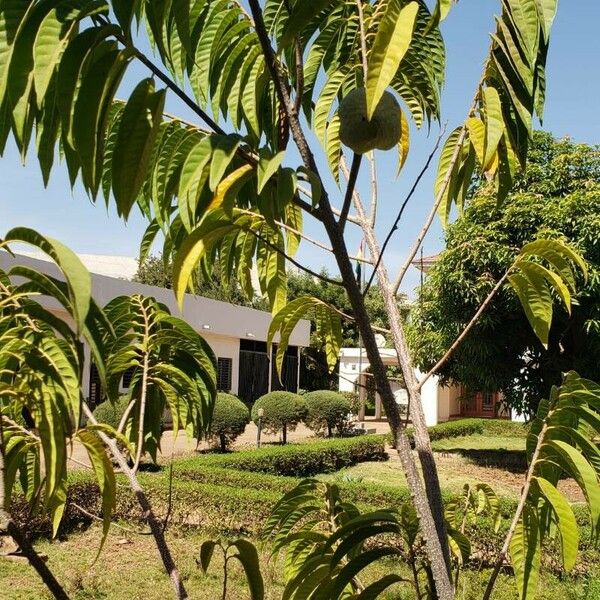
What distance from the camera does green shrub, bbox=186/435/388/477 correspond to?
1055 centimetres

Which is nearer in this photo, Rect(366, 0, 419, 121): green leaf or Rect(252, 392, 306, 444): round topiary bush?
Rect(366, 0, 419, 121): green leaf

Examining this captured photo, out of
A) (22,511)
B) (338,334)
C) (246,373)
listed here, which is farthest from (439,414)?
(338,334)

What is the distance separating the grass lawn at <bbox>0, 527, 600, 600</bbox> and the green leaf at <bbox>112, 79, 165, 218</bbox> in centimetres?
475

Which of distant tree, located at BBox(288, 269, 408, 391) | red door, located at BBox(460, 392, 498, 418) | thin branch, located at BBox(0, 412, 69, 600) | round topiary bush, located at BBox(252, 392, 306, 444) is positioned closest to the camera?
thin branch, located at BBox(0, 412, 69, 600)

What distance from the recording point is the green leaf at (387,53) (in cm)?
83

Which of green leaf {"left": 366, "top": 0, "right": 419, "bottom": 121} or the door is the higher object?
green leaf {"left": 366, "top": 0, "right": 419, "bottom": 121}

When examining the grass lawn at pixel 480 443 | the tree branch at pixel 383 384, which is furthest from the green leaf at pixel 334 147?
the grass lawn at pixel 480 443

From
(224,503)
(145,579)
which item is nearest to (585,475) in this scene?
(145,579)

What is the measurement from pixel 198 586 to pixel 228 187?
5686 millimetres

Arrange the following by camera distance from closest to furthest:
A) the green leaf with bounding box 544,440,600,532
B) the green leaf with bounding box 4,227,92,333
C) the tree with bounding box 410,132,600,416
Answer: the green leaf with bounding box 4,227,92,333, the green leaf with bounding box 544,440,600,532, the tree with bounding box 410,132,600,416

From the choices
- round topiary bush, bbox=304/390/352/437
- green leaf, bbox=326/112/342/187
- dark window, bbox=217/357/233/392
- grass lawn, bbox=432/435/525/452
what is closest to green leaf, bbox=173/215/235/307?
green leaf, bbox=326/112/342/187

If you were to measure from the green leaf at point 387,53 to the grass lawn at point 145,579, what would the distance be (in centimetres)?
489

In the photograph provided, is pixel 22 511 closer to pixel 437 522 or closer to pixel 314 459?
pixel 314 459

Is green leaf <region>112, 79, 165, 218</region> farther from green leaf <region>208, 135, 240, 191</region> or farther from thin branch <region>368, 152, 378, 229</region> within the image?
thin branch <region>368, 152, 378, 229</region>
